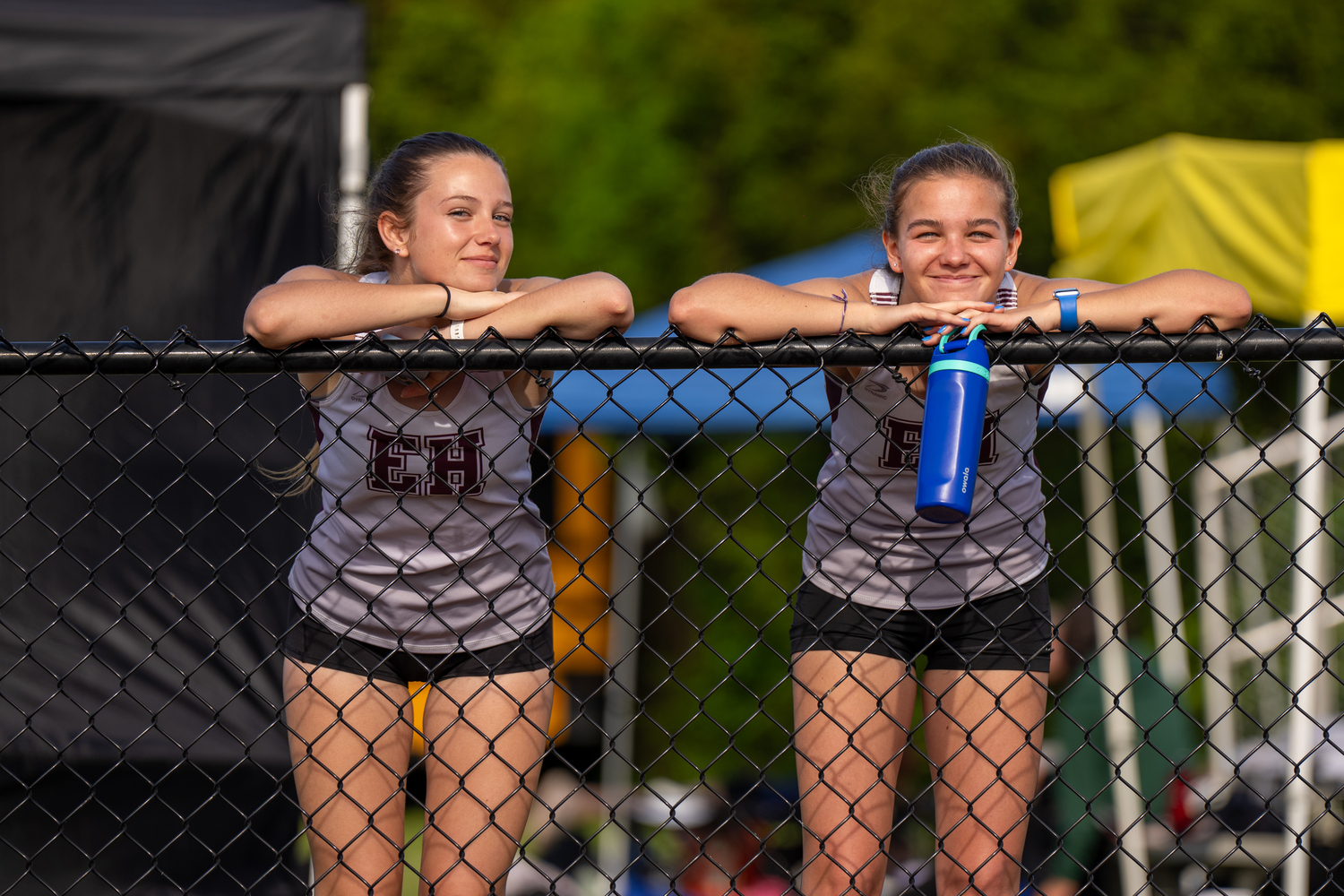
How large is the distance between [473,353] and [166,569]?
2.03 meters

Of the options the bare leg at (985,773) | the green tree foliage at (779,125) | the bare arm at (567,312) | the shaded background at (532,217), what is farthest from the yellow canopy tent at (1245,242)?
the green tree foliage at (779,125)

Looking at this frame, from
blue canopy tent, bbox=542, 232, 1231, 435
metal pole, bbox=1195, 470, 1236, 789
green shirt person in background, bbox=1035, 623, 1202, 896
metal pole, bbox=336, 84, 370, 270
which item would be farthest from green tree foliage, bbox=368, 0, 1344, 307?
metal pole, bbox=336, 84, 370, 270

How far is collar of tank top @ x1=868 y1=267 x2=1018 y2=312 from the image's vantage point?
2.18 meters

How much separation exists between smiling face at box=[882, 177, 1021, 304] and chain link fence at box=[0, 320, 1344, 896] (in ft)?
0.92

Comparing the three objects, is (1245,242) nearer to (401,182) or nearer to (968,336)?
(968,336)

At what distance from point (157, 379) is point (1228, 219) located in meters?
3.70

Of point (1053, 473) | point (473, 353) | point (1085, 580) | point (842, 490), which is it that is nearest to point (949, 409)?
point (842, 490)

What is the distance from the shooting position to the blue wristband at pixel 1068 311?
1943mm

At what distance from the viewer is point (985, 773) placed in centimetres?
209

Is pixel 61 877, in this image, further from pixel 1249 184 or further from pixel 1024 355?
pixel 1249 184

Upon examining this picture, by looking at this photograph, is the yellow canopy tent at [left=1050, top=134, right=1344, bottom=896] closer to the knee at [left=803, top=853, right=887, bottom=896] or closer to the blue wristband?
the blue wristband

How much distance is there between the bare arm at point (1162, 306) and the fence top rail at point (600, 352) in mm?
63

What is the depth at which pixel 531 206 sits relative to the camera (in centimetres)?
1148

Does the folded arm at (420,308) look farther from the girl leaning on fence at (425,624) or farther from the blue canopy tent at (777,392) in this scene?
the blue canopy tent at (777,392)
